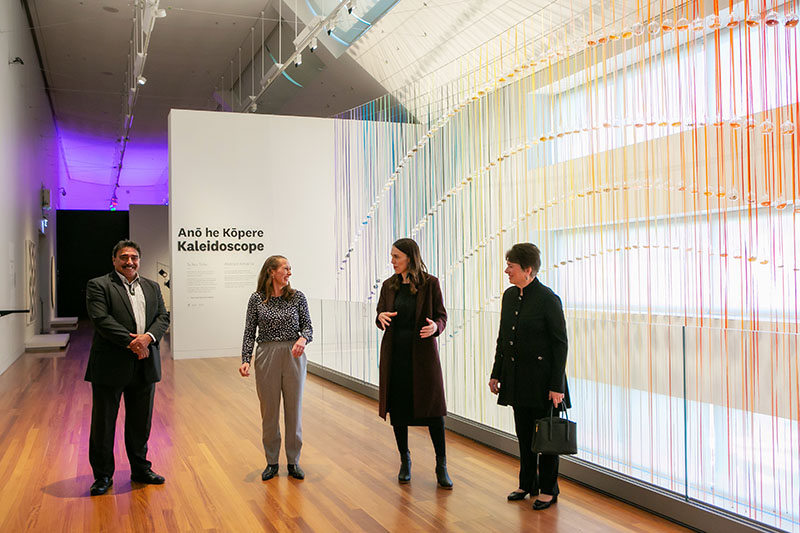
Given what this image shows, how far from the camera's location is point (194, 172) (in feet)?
33.8

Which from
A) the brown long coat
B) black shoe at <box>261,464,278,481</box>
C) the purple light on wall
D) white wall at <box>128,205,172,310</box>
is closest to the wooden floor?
black shoe at <box>261,464,278,481</box>

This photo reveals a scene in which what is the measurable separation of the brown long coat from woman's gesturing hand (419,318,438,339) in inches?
1.2

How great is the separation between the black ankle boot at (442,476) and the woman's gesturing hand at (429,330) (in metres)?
0.73

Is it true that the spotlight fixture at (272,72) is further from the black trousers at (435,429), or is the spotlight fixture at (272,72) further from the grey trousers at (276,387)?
the black trousers at (435,429)

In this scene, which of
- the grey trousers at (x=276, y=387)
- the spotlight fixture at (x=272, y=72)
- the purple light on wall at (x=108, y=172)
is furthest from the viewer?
the purple light on wall at (x=108, y=172)

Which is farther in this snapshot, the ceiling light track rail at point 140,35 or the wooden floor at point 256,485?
the ceiling light track rail at point 140,35

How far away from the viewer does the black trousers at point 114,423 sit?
3.93 meters

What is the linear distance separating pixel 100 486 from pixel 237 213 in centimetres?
687

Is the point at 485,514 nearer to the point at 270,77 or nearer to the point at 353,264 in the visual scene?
the point at 353,264

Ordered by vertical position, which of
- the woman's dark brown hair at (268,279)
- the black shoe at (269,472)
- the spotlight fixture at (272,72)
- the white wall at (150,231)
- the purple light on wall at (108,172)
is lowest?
the black shoe at (269,472)

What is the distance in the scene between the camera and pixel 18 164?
1088cm

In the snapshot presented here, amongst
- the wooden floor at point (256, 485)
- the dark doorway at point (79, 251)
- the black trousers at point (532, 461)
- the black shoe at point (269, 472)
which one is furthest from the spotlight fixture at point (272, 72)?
the dark doorway at point (79, 251)

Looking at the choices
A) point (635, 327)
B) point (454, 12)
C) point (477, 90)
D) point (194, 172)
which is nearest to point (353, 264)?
point (194, 172)

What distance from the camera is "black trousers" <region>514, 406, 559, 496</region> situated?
3584 millimetres
